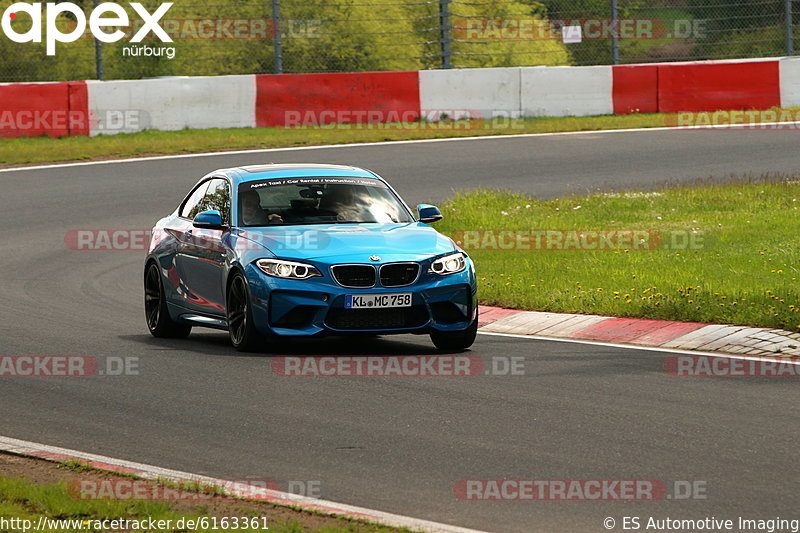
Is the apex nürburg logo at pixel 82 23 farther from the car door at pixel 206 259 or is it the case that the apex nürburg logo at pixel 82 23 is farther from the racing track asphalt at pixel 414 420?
the car door at pixel 206 259

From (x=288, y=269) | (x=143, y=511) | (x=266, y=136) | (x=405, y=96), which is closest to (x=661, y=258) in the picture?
(x=288, y=269)

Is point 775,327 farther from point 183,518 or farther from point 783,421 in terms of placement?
point 183,518

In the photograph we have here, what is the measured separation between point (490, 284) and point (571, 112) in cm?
1449

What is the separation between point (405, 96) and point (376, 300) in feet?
56.5


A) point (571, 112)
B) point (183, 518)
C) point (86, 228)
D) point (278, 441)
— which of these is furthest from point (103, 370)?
point (571, 112)

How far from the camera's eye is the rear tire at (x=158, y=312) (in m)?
12.9

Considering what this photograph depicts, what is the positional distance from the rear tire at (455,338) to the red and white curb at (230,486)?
13.0 ft

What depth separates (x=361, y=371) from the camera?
34.6ft

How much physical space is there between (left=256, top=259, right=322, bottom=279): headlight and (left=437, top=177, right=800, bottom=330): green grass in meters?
3.29

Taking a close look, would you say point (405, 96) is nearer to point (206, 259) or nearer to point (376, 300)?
point (206, 259)

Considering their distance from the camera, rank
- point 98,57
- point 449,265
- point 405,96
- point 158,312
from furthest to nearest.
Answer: point 405,96
point 98,57
point 158,312
point 449,265

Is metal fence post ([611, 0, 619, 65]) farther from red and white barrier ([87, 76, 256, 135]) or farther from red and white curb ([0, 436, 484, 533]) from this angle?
red and white curb ([0, 436, 484, 533])

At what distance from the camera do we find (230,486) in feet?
22.9

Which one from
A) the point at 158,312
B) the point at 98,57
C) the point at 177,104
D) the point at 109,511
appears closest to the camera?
the point at 109,511
